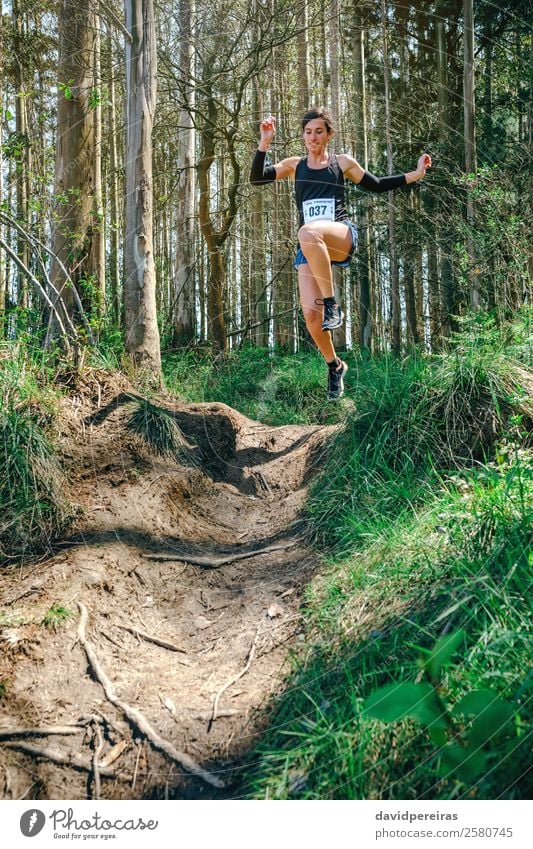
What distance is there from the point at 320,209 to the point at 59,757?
7.79 ft

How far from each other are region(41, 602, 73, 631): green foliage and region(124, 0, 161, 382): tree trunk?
2.37m

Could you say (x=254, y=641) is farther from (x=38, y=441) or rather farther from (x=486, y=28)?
(x=486, y=28)

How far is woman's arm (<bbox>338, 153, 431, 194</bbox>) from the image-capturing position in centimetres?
289

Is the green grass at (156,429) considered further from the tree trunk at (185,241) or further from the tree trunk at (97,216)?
the tree trunk at (185,241)

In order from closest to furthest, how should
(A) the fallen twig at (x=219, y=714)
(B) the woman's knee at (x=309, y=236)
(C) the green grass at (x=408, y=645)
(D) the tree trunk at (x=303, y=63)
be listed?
1. (C) the green grass at (x=408, y=645)
2. (A) the fallen twig at (x=219, y=714)
3. (B) the woman's knee at (x=309, y=236)
4. (D) the tree trunk at (x=303, y=63)

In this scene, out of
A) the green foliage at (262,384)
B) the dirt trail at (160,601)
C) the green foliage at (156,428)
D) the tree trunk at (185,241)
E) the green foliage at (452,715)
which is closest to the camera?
the green foliage at (452,715)

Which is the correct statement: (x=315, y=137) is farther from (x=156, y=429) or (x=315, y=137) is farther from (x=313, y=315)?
(x=156, y=429)

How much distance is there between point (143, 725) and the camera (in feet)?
5.98

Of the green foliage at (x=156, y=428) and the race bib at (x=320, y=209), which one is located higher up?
the race bib at (x=320, y=209)

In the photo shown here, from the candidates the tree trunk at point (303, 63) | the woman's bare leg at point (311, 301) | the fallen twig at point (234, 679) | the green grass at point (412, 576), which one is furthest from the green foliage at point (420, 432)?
the tree trunk at point (303, 63)

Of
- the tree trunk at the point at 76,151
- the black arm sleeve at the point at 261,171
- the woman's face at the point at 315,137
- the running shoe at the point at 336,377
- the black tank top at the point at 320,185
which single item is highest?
the tree trunk at the point at 76,151

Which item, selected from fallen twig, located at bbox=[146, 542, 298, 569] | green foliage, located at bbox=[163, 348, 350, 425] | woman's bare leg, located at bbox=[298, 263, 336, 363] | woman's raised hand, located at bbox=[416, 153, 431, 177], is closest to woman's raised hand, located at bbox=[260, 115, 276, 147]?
woman's bare leg, located at bbox=[298, 263, 336, 363]

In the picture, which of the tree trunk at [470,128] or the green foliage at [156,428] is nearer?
the tree trunk at [470,128]

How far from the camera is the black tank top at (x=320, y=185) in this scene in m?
2.82
